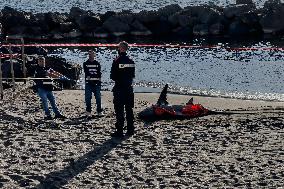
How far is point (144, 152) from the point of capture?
11.0m

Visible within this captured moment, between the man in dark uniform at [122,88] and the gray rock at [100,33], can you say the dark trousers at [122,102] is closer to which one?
the man in dark uniform at [122,88]

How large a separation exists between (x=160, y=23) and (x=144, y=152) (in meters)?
33.3

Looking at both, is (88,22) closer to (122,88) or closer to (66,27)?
(66,27)

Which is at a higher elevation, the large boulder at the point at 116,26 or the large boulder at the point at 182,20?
the large boulder at the point at 182,20

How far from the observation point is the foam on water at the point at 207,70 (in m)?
22.2

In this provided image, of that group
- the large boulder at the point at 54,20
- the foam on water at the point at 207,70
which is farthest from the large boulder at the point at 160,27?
the foam on water at the point at 207,70

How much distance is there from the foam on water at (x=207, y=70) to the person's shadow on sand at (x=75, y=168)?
30.6 feet

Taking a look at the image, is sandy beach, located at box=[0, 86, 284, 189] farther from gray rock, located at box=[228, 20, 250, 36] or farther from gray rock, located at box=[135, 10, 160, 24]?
gray rock, located at box=[135, 10, 160, 24]

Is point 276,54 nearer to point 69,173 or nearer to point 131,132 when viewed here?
point 131,132

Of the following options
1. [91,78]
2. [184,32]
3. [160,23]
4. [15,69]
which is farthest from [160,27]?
[91,78]

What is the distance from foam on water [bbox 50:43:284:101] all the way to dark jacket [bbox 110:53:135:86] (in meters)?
8.49

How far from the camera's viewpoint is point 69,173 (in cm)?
973

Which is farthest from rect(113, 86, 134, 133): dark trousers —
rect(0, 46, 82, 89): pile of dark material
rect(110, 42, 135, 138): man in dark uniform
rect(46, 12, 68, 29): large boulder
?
rect(46, 12, 68, 29): large boulder

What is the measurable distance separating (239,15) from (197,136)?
106 feet
